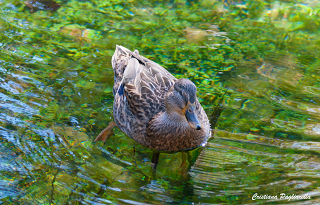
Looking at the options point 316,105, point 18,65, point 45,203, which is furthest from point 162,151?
point 18,65

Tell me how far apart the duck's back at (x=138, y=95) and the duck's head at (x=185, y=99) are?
420 mm

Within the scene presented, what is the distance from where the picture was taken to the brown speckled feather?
479cm

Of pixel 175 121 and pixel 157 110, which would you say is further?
pixel 157 110

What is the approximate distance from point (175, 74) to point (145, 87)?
1327 mm

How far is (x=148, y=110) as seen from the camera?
4984 millimetres

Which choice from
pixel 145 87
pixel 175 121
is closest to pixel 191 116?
pixel 175 121

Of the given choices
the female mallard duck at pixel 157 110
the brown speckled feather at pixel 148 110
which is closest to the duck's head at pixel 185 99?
the female mallard duck at pixel 157 110

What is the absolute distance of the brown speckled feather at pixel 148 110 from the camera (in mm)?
4793

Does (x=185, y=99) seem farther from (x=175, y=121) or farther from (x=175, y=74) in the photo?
(x=175, y=74)

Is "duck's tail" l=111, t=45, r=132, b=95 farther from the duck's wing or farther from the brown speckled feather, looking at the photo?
the duck's wing

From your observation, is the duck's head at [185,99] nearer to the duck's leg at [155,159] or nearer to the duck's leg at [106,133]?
the duck's leg at [155,159]
